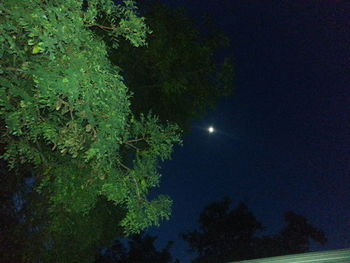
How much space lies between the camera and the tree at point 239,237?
44.7m

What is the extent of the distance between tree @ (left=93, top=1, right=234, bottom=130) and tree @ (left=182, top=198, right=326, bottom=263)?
32.4 metres

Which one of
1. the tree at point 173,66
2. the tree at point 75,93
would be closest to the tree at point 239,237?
the tree at point 173,66

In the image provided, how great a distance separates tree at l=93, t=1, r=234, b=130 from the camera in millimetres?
12906

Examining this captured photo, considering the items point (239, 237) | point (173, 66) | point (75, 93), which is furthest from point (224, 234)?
point (75, 93)

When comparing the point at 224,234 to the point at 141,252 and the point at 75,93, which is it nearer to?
the point at 141,252

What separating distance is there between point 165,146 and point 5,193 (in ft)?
29.4

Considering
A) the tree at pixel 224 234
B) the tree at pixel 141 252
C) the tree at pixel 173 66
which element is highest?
the tree at pixel 224 234

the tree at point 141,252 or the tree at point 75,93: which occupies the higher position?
the tree at point 141,252

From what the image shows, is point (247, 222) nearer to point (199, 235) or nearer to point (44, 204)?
point (199, 235)

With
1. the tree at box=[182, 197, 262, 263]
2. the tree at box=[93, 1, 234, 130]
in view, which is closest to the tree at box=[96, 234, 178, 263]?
the tree at box=[182, 197, 262, 263]

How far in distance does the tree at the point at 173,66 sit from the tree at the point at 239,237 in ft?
106

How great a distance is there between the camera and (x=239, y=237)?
46.8m

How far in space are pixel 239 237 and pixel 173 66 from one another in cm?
3721

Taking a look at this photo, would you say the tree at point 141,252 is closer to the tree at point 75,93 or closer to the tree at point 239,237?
the tree at point 239,237
